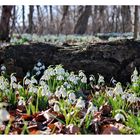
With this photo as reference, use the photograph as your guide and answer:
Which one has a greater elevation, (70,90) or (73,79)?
(73,79)

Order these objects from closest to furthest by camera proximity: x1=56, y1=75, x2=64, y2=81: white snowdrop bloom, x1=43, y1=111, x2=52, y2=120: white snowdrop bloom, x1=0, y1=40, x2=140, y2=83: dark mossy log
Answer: x1=43, y1=111, x2=52, y2=120: white snowdrop bloom < x1=56, y1=75, x2=64, y2=81: white snowdrop bloom < x1=0, y1=40, x2=140, y2=83: dark mossy log

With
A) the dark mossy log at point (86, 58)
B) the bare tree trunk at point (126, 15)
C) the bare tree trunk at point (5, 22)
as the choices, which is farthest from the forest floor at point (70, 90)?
the bare tree trunk at point (126, 15)

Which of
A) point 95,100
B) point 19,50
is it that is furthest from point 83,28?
point 95,100

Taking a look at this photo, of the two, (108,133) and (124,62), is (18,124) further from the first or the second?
(124,62)

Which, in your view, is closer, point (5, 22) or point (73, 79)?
point (73, 79)

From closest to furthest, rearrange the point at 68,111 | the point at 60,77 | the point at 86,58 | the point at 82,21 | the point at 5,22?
the point at 68,111, the point at 60,77, the point at 86,58, the point at 5,22, the point at 82,21

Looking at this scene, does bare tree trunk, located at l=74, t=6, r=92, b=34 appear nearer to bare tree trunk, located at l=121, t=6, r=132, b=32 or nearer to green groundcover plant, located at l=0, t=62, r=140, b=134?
bare tree trunk, located at l=121, t=6, r=132, b=32

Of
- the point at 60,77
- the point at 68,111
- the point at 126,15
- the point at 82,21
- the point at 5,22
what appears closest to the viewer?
the point at 68,111

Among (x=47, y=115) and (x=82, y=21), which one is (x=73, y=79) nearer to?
(x=47, y=115)

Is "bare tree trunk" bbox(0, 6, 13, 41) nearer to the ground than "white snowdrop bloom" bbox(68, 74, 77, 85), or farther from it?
farther from it

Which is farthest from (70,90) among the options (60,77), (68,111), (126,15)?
(126,15)

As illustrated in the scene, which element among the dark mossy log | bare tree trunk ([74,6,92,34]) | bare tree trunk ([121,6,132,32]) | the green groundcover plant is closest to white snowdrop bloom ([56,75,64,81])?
the green groundcover plant
